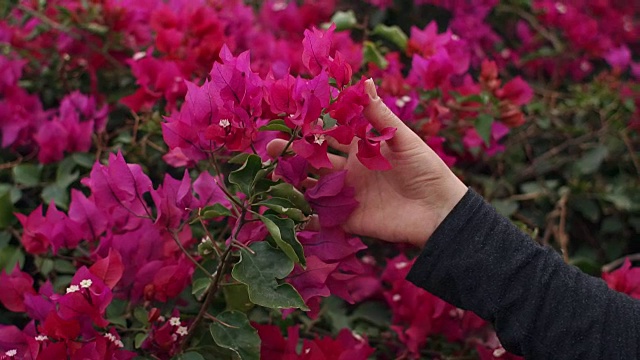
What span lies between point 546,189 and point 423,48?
434 mm

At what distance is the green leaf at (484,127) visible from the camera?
3.80ft

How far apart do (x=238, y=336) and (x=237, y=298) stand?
68 mm

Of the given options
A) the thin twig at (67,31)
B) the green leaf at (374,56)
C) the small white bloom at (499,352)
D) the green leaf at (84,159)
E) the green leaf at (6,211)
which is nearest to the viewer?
the small white bloom at (499,352)

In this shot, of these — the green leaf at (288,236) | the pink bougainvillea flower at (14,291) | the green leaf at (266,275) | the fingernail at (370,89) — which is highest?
the fingernail at (370,89)

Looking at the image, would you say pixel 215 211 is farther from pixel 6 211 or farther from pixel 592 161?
pixel 592 161

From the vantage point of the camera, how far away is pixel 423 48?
1.23 meters

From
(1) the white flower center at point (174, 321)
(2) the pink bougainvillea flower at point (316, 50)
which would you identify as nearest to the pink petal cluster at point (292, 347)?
(1) the white flower center at point (174, 321)

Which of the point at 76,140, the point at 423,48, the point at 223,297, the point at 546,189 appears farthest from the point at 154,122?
the point at 546,189

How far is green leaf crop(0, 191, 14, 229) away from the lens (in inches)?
39.6

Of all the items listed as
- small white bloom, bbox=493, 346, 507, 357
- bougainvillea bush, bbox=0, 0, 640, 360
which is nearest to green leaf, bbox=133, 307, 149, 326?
bougainvillea bush, bbox=0, 0, 640, 360

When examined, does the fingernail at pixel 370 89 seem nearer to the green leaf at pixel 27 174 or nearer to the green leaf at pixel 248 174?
the green leaf at pixel 248 174

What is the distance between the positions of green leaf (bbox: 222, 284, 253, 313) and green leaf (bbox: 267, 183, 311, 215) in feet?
0.43

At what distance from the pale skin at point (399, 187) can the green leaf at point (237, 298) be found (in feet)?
0.48

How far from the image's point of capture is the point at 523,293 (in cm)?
80
